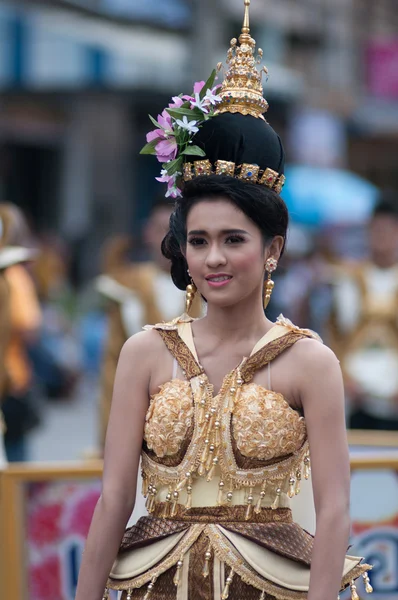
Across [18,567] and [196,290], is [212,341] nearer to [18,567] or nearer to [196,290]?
[196,290]

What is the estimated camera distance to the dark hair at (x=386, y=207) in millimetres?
8031

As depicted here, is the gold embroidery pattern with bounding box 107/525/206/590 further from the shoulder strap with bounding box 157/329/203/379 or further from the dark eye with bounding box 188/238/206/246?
the dark eye with bounding box 188/238/206/246

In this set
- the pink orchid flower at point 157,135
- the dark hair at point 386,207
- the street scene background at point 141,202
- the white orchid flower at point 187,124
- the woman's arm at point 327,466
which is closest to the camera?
the woman's arm at point 327,466

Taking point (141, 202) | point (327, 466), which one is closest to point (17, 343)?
point (327, 466)

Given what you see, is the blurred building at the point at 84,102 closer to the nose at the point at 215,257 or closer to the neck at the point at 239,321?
the neck at the point at 239,321

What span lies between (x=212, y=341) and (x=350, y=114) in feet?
93.0

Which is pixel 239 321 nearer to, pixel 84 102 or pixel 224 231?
pixel 224 231

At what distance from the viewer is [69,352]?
1667cm

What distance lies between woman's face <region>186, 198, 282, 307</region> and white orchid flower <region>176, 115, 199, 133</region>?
190 mm

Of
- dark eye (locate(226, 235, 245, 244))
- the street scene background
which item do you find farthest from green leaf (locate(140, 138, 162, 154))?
the street scene background

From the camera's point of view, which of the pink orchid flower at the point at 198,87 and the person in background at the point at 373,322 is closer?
the pink orchid flower at the point at 198,87

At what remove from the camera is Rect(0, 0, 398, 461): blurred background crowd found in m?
7.78

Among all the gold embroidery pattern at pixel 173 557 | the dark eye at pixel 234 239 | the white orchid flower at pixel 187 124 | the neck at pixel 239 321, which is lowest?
the gold embroidery pattern at pixel 173 557

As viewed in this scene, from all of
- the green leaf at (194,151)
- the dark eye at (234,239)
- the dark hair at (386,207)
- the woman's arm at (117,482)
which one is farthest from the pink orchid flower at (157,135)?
the dark hair at (386,207)
